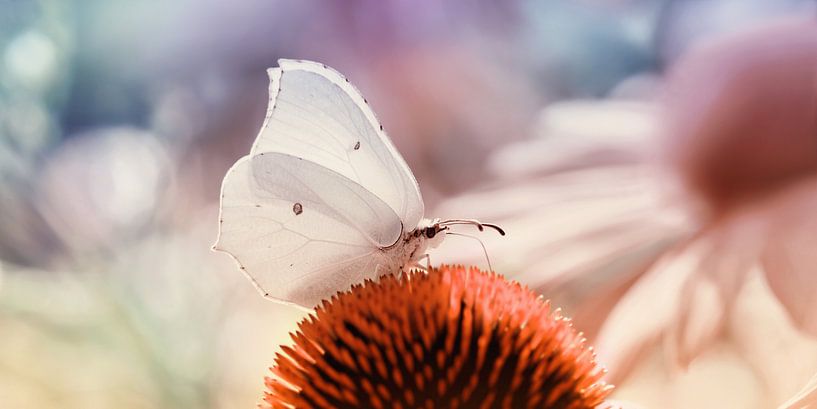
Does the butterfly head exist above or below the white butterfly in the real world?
below

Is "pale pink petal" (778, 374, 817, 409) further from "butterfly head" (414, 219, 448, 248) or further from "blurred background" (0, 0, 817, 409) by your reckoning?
"butterfly head" (414, 219, 448, 248)

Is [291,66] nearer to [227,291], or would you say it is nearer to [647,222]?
[227,291]

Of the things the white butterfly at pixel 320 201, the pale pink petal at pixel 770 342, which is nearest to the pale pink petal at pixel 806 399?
the pale pink petal at pixel 770 342

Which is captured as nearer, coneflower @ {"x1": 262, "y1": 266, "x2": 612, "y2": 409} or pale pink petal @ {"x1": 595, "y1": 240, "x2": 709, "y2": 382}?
coneflower @ {"x1": 262, "y1": 266, "x2": 612, "y2": 409}

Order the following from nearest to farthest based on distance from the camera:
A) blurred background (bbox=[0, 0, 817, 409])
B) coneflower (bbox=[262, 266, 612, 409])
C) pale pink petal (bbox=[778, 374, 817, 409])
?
coneflower (bbox=[262, 266, 612, 409]) → pale pink petal (bbox=[778, 374, 817, 409]) → blurred background (bbox=[0, 0, 817, 409])

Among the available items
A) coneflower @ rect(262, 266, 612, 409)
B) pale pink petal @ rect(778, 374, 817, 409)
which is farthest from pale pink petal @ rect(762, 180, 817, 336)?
coneflower @ rect(262, 266, 612, 409)

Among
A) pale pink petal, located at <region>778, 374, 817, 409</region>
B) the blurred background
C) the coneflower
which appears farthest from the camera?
the blurred background
